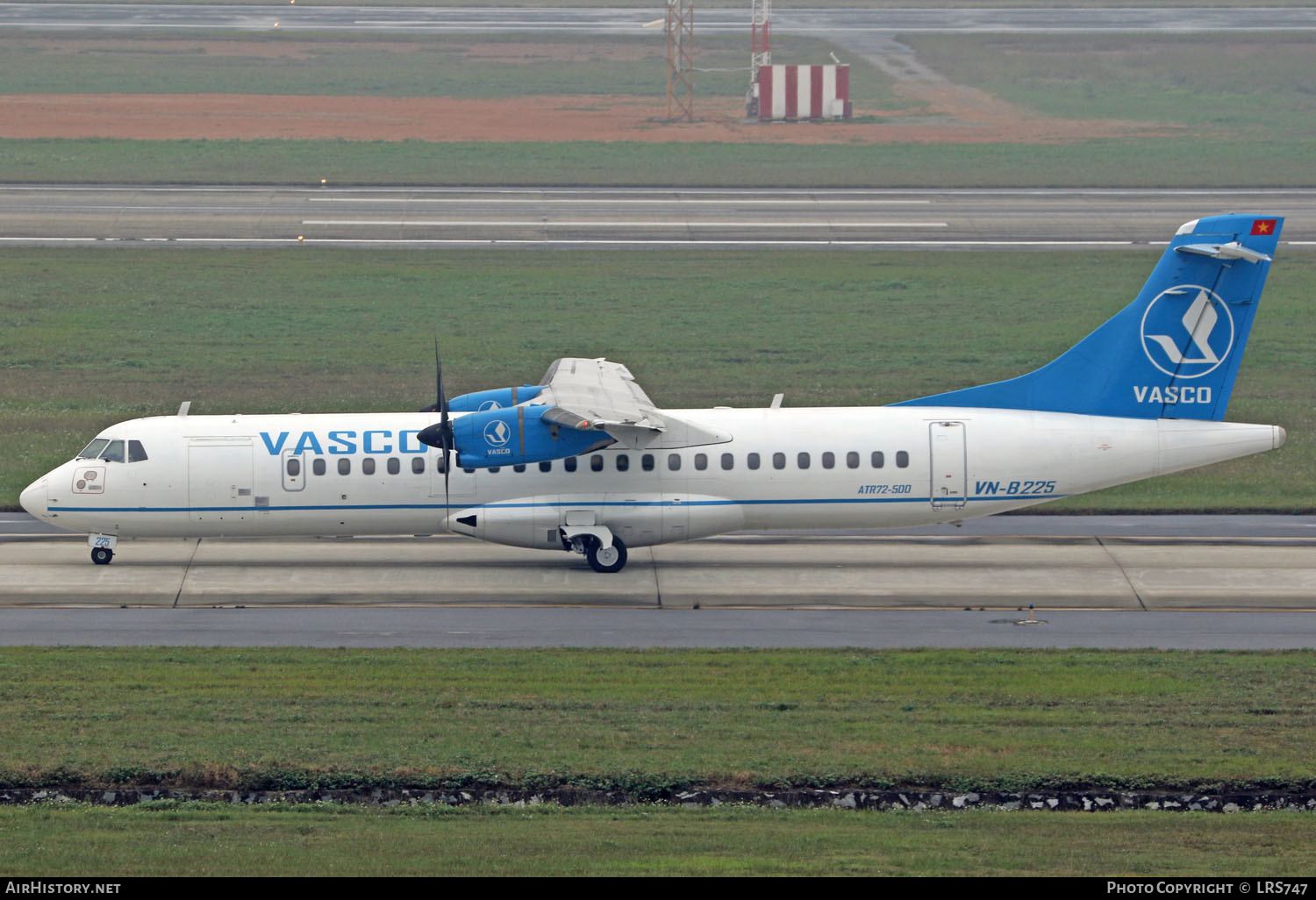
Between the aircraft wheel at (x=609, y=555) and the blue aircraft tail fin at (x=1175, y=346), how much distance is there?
893 centimetres

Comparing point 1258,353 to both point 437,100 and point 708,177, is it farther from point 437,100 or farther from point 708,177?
point 437,100

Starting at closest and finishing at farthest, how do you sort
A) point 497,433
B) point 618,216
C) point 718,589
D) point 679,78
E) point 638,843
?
point 638,843 → point 497,433 → point 718,589 → point 618,216 → point 679,78

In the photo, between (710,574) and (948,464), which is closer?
(948,464)

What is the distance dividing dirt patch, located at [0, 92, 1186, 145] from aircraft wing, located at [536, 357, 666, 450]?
54999 millimetres

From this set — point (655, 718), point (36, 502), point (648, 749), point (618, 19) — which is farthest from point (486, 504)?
point (618, 19)

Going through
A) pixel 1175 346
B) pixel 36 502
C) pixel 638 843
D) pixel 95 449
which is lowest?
pixel 638 843

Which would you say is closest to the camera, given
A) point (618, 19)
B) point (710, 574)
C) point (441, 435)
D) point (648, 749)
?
point (648, 749)

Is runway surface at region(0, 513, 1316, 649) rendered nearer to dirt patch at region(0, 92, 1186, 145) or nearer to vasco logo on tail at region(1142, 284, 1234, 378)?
vasco logo on tail at region(1142, 284, 1234, 378)

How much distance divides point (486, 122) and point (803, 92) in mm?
19021

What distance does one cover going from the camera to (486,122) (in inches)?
3538

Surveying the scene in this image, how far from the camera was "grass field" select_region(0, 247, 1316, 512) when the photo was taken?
146 ft

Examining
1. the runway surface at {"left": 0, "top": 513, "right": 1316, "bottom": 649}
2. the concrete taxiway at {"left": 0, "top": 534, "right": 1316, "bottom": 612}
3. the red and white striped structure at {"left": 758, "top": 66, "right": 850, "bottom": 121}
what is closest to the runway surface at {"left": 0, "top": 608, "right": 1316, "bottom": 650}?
the runway surface at {"left": 0, "top": 513, "right": 1316, "bottom": 649}

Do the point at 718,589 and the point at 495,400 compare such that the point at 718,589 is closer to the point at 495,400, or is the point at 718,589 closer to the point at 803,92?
the point at 495,400

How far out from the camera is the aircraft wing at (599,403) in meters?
30.0
